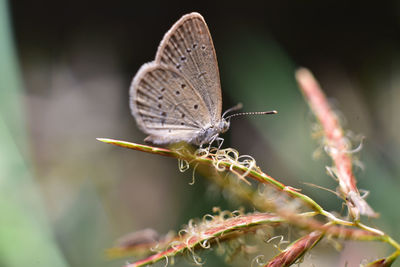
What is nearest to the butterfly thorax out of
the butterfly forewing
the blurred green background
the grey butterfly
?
the grey butterfly

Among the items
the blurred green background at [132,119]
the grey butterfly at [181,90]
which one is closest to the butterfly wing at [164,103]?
the grey butterfly at [181,90]

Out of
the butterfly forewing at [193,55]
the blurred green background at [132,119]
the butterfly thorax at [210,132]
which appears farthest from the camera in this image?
the blurred green background at [132,119]

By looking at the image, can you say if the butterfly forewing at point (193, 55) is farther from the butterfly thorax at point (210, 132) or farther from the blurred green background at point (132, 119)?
the blurred green background at point (132, 119)

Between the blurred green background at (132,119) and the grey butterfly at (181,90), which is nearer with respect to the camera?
the grey butterfly at (181,90)

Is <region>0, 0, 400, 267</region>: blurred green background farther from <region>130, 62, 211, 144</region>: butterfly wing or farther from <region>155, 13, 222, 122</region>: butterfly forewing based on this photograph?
<region>155, 13, 222, 122</region>: butterfly forewing

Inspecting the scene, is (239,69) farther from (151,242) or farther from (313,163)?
(151,242)

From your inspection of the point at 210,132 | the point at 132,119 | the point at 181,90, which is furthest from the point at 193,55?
the point at 132,119

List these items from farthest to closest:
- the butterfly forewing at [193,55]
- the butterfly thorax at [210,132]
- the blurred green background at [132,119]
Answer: the blurred green background at [132,119] < the butterfly thorax at [210,132] < the butterfly forewing at [193,55]
